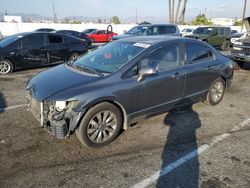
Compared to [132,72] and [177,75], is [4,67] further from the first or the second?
[177,75]

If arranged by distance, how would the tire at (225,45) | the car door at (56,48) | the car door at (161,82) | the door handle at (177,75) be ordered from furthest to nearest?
the tire at (225,45), the car door at (56,48), the door handle at (177,75), the car door at (161,82)

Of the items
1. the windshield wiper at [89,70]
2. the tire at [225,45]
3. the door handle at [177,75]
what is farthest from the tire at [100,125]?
the tire at [225,45]

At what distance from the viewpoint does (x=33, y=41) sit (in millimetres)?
8938

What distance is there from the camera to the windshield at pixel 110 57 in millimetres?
4015

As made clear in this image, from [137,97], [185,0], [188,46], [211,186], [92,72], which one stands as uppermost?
[185,0]

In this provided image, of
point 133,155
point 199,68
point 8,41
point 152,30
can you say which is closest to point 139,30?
point 152,30

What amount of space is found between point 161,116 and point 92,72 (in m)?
1.75

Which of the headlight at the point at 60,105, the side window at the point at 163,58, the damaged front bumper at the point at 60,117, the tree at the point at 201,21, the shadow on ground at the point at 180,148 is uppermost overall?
the tree at the point at 201,21

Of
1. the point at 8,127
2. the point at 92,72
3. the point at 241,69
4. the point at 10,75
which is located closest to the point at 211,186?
the point at 92,72

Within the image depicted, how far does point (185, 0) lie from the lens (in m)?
41.1

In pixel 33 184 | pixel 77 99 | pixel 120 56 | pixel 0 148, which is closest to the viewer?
pixel 33 184

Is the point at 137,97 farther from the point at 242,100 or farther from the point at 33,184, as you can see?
the point at 242,100

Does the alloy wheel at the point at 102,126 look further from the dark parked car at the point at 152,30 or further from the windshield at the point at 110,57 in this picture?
the dark parked car at the point at 152,30

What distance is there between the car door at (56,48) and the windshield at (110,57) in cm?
502
